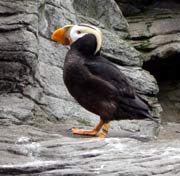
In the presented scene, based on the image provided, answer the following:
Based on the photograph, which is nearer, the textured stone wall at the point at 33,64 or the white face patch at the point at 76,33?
the white face patch at the point at 76,33

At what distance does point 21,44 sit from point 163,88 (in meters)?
5.14

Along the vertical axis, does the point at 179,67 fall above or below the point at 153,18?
below

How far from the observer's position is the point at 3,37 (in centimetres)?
617

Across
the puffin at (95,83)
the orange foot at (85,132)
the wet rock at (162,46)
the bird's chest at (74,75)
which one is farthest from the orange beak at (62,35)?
the wet rock at (162,46)

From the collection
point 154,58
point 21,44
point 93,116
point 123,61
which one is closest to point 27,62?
point 21,44

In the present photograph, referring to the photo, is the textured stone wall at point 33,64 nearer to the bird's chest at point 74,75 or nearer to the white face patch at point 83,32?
the bird's chest at point 74,75

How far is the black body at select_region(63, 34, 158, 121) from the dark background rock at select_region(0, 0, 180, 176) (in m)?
0.22

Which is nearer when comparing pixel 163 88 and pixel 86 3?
pixel 86 3

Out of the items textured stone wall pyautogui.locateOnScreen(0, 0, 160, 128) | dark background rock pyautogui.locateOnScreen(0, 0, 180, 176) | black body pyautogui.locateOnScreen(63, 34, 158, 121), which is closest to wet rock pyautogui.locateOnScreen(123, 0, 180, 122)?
dark background rock pyautogui.locateOnScreen(0, 0, 180, 176)

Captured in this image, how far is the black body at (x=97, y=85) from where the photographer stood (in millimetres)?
4949

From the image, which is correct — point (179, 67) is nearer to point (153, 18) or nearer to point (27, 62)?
point (153, 18)

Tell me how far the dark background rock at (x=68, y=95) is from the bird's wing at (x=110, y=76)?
0.34 meters

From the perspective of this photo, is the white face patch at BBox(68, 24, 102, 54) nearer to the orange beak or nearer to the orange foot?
the orange beak

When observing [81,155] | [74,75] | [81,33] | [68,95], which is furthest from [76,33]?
[68,95]
